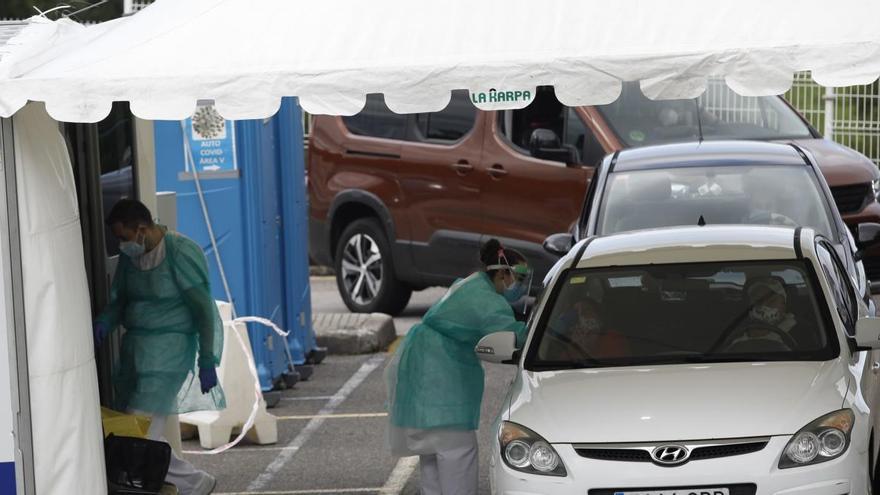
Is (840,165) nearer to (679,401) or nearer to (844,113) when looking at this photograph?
(679,401)

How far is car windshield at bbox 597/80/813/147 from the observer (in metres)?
13.6

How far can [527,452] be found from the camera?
685 centimetres

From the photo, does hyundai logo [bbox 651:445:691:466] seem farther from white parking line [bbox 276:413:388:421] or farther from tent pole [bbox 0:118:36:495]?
white parking line [bbox 276:413:388:421]

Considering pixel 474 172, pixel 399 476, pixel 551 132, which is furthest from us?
pixel 474 172

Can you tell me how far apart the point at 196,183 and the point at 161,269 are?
292 cm

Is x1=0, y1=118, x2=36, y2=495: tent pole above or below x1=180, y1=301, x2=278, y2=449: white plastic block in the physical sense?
above

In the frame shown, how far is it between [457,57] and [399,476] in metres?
3.45

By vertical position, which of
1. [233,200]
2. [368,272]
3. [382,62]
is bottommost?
[368,272]

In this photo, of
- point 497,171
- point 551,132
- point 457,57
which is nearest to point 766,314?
point 457,57

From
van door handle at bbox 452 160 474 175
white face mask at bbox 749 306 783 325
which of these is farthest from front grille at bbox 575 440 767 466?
van door handle at bbox 452 160 474 175

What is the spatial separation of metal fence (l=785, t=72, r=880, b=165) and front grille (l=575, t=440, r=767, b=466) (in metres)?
13.7

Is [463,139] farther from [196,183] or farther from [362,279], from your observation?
[196,183]

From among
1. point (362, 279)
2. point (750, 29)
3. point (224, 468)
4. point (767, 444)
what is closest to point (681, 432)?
point (767, 444)

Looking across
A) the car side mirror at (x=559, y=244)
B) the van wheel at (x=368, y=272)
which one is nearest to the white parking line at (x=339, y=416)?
the car side mirror at (x=559, y=244)
